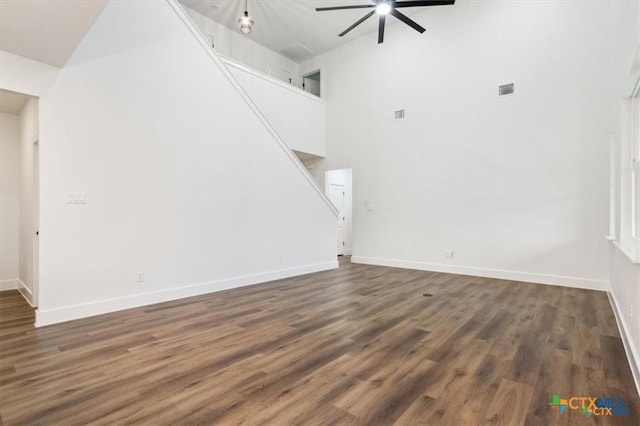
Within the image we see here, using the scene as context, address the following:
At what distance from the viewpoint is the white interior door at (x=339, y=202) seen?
874 centimetres

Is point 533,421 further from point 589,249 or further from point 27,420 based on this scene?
point 589,249

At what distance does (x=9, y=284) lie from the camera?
482cm

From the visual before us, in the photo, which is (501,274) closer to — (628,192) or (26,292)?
(628,192)

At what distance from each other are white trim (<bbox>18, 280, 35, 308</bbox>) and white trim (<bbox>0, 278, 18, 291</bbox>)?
0.35 feet

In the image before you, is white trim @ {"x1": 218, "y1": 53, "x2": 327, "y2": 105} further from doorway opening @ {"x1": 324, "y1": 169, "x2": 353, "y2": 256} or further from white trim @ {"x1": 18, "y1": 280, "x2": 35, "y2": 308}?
white trim @ {"x1": 18, "y1": 280, "x2": 35, "y2": 308}

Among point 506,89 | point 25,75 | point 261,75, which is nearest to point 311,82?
point 261,75

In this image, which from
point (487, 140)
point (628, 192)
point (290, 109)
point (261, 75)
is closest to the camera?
point (628, 192)

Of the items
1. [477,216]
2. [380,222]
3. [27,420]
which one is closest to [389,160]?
[380,222]

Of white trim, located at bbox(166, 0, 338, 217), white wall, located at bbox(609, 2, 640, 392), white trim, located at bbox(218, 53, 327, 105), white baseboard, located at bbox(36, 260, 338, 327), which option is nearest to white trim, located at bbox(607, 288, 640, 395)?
white wall, located at bbox(609, 2, 640, 392)

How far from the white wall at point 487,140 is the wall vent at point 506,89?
9 centimetres

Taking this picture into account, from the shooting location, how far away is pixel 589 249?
190 inches

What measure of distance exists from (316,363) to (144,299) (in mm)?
2697

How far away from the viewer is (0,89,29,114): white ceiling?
3970mm

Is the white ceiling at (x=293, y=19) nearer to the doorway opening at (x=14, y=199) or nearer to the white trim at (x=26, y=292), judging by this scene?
the doorway opening at (x=14, y=199)
